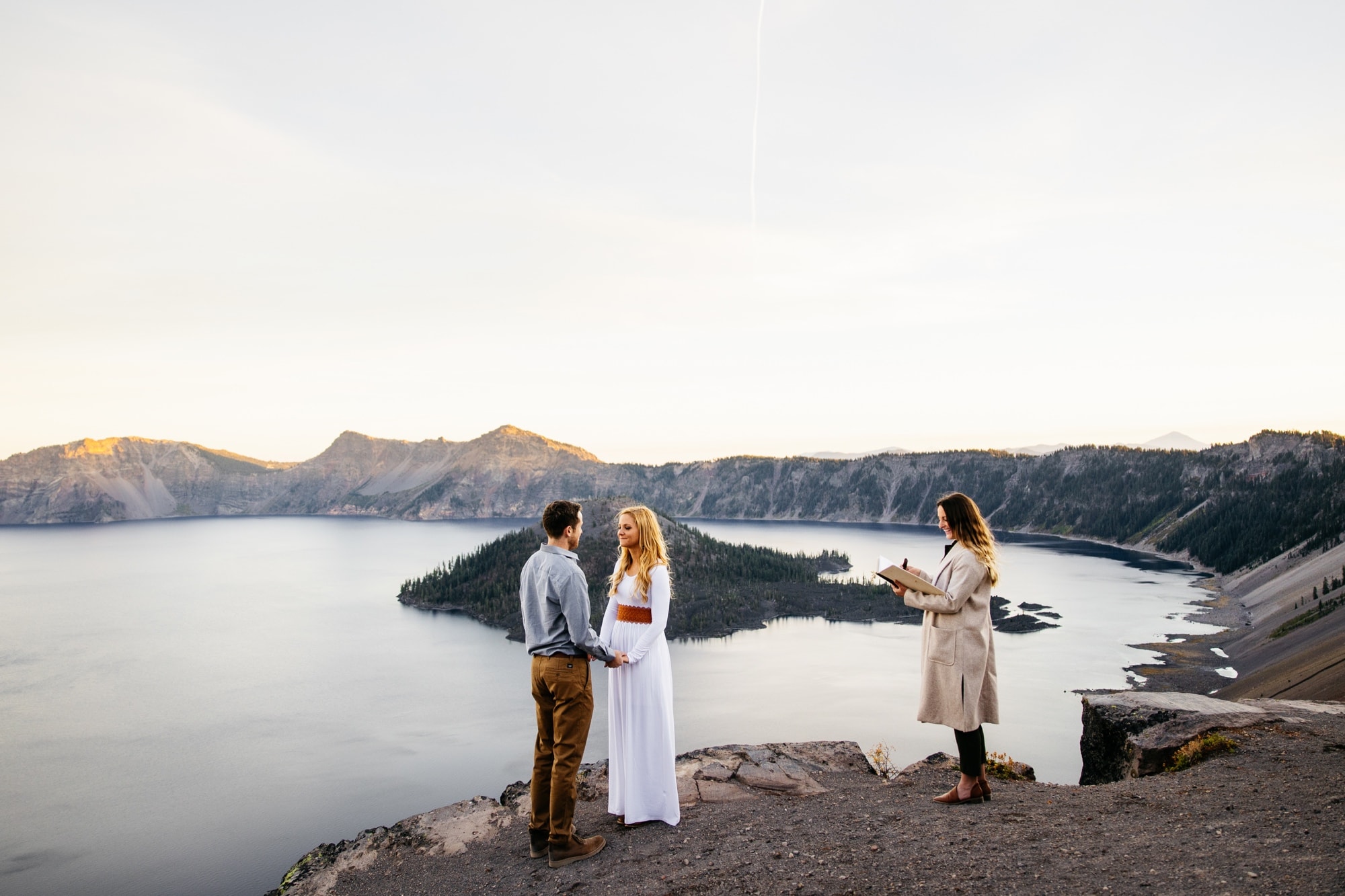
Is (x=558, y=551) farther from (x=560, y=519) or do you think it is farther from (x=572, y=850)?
(x=572, y=850)

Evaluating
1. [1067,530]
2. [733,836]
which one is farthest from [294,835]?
[1067,530]

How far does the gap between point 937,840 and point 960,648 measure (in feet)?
5.37

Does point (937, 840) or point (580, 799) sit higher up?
point (937, 840)

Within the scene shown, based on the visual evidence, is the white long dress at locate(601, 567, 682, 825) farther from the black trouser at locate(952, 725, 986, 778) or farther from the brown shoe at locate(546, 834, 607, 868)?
the black trouser at locate(952, 725, 986, 778)

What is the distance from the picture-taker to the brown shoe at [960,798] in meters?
7.38

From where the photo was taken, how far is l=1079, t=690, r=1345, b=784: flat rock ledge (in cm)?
923

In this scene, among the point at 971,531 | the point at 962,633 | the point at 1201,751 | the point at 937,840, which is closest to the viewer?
the point at 937,840

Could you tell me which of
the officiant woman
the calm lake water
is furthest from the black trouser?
the calm lake water

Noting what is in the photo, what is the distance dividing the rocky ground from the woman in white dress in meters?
0.40

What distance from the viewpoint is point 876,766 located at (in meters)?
10.6

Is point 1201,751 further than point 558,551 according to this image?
Yes

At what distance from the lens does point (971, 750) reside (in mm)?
7145

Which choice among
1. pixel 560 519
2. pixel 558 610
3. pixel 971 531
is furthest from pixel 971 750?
pixel 560 519

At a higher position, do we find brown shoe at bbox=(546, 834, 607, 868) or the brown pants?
the brown pants
